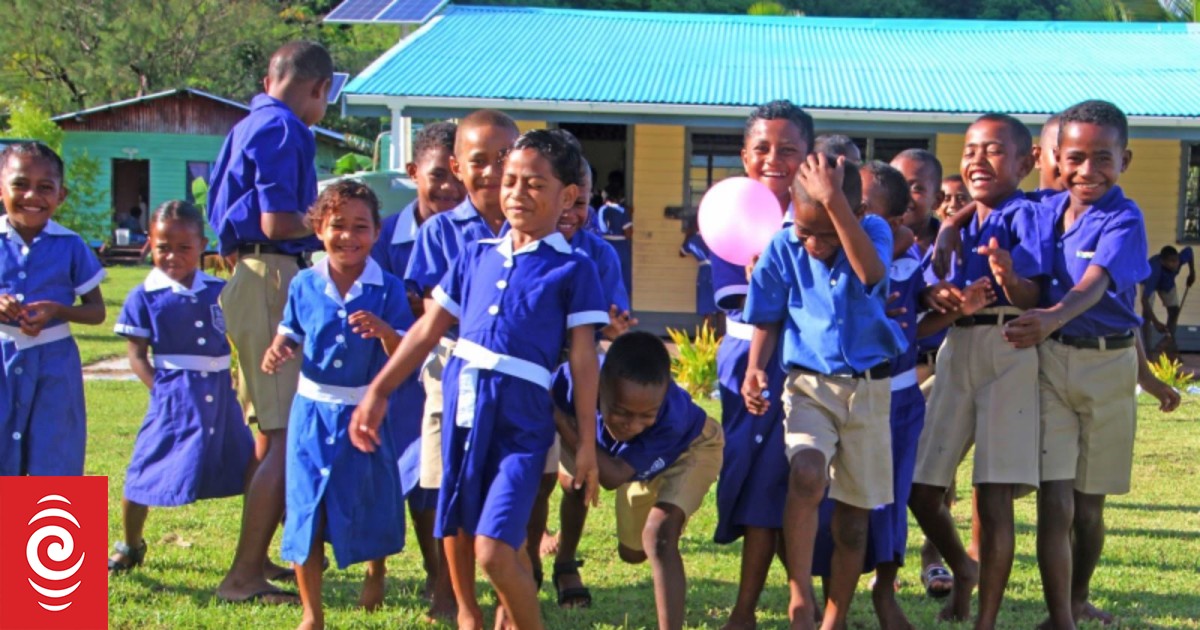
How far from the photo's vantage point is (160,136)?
1444 inches

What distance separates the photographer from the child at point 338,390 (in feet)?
14.8

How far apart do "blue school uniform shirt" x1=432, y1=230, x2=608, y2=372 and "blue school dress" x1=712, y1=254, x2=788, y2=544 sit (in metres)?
0.79

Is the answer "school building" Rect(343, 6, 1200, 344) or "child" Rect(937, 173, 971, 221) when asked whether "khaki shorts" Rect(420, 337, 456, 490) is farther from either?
"school building" Rect(343, 6, 1200, 344)

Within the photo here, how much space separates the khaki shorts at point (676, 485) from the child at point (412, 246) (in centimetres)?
64

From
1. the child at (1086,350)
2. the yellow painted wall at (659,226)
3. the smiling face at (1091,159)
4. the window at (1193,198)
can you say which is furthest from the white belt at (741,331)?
the window at (1193,198)

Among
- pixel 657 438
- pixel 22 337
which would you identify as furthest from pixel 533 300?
pixel 22 337

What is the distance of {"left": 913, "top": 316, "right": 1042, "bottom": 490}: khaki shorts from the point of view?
15.2 ft

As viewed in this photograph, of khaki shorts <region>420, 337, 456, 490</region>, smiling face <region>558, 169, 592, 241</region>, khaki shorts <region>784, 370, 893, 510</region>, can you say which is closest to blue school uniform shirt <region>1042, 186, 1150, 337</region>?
khaki shorts <region>784, 370, 893, 510</region>

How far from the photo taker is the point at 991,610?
460 centimetres

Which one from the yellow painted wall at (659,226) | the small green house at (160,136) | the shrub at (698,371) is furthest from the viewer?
the small green house at (160,136)

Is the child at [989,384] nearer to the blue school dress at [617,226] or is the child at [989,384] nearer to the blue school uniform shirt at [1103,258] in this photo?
the blue school uniform shirt at [1103,258]

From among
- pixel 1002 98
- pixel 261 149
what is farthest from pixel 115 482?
pixel 1002 98

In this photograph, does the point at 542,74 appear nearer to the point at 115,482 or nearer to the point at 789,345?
the point at 115,482

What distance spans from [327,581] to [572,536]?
1080 mm
